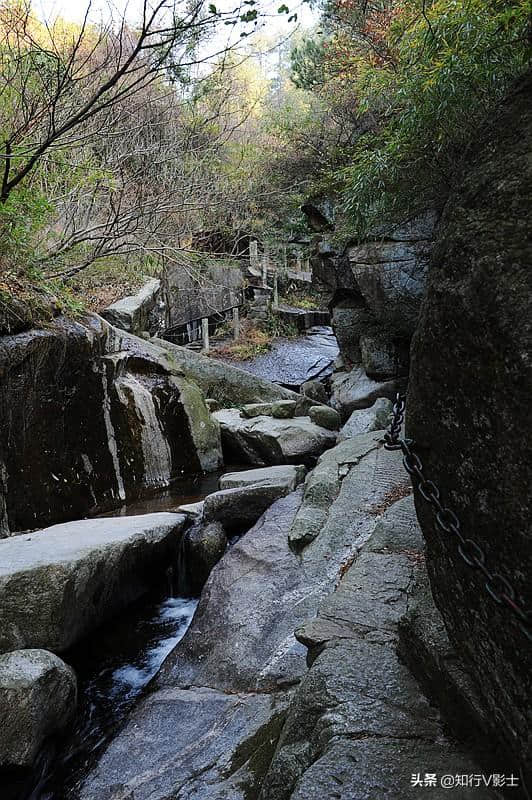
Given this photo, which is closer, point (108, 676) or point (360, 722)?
point (360, 722)

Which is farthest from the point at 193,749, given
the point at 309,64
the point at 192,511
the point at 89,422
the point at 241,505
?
the point at 309,64

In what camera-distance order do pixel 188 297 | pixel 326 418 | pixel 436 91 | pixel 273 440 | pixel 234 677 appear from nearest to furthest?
1. pixel 234 677
2. pixel 436 91
3. pixel 273 440
4. pixel 326 418
5. pixel 188 297

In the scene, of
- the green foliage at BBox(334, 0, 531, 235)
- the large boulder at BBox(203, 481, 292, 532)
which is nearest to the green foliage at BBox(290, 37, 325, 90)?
the green foliage at BBox(334, 0, 531, 235)

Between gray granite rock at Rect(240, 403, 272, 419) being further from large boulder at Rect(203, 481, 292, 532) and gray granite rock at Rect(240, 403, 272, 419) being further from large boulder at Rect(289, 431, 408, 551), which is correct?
large boulder at Rect(203, 481, 292, 532)

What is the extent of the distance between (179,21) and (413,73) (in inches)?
146

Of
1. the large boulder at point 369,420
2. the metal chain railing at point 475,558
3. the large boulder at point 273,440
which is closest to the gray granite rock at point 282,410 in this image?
the large boulder at point 273,440

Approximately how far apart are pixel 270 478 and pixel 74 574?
316 centimetres

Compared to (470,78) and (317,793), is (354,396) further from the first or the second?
(317,793)

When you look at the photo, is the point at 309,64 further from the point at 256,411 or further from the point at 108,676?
the point at 108,676

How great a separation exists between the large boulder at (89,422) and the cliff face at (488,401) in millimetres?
5898

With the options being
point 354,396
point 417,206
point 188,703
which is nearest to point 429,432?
point 188,703

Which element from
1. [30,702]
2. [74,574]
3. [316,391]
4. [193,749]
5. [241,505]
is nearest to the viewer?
[193,749]

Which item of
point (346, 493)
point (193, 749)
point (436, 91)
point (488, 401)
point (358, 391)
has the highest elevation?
point (436, 91)

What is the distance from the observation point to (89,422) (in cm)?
826
